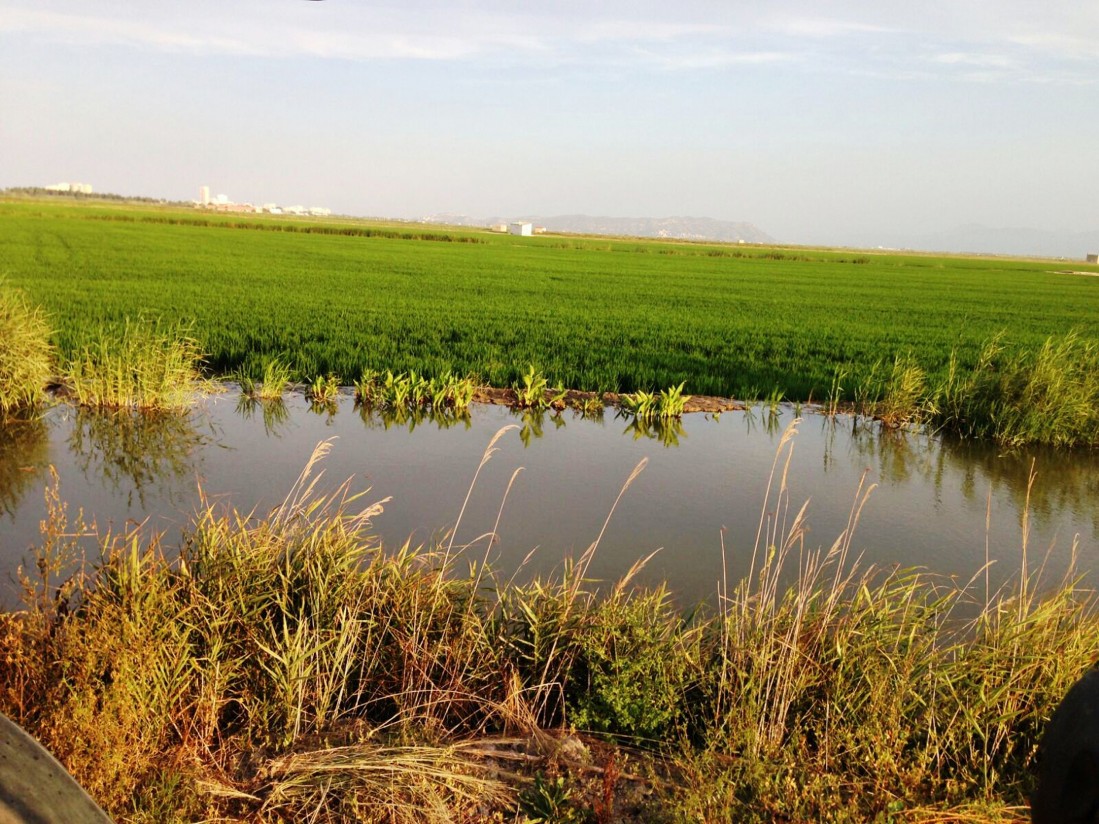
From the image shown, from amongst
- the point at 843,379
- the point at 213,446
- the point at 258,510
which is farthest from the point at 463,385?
the point at 843,379

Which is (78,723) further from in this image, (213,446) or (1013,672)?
(213,446)

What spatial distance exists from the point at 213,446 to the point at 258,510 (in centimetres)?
229

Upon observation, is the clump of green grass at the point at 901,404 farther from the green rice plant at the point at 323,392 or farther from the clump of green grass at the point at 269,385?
the clump of green grass at the point at 269,385

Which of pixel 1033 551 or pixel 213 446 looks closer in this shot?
pixel 1033 551

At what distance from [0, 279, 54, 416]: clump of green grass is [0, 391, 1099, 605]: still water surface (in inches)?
17.6

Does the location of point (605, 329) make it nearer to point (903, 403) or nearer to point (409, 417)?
point (903, 403)

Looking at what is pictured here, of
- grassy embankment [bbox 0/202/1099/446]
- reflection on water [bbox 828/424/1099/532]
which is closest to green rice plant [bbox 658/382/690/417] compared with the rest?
grassy embankment [bbox 0/202/1099/446]

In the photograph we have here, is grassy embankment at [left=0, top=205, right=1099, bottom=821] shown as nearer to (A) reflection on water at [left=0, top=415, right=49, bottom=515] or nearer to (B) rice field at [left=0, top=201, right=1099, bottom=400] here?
(A) reflection on water at [left=0, top=415, right=49, bottom=515]

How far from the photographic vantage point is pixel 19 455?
7.48 metres

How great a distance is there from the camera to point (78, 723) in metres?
2.72

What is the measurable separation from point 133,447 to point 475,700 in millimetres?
5758

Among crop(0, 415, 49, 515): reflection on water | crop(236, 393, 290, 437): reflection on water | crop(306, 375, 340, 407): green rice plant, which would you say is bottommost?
crop(0, 415, 49, 515): reflection on water

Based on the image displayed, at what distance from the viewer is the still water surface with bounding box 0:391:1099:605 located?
5.95 meters

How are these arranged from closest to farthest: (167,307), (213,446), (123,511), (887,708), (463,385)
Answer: (887,708)
(123,511)
(213,446)
(463,385)
(167,307)
